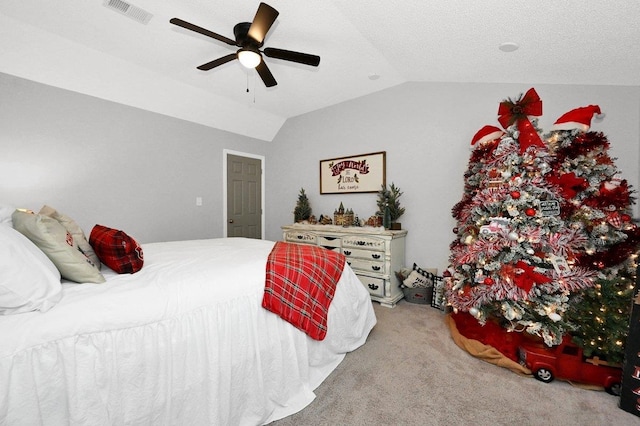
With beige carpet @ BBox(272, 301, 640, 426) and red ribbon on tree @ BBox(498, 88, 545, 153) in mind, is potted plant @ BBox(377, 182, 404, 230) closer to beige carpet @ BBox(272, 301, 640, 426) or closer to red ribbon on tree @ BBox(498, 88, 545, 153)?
red ribbon on tree @ BBox(498, 88, 545, 153)

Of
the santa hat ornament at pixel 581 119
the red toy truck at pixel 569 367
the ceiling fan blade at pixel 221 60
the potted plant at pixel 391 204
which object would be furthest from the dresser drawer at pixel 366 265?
the ceiling fan blade at pixel 221 60

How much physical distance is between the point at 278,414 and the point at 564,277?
2.04 m

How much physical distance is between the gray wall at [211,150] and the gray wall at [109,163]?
0.03 feet

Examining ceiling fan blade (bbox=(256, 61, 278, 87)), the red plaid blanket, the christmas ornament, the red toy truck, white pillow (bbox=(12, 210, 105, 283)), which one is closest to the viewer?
white pillow (bbox=(12, 210, 105, 283))

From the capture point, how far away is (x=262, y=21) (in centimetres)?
194

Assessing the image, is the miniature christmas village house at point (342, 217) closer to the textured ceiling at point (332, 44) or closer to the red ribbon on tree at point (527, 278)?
the textured ceiling at point (332, 44)

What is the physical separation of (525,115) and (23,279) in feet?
10.2

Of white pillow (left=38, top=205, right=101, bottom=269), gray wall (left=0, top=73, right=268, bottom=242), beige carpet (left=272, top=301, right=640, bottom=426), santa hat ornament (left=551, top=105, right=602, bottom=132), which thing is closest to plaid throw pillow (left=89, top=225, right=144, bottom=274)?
white pillow (left=38, top=205, right=101, bottom=269)

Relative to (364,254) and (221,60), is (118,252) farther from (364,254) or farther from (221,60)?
(364,254)

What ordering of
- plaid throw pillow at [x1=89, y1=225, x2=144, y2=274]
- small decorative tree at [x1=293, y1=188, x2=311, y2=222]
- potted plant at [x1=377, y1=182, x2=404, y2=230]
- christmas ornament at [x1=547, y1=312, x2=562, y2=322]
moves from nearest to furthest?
plaid throw pillow at [x1=89, y1=225, x2=144, y2=274], christmas ornament at [x1=547, y1=312, x2=562, y2=322], potted plant at [x1=377, y1=182, x2=404, y2=230], small decorative tree at [x1=293, y1=188, x2=311, y2=222]

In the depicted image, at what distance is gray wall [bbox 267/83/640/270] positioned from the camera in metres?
2.46

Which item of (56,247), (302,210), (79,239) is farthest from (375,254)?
(56,247)

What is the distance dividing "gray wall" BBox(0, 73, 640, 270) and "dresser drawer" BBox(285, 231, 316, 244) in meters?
0.61

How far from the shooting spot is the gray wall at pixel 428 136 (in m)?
2.46
